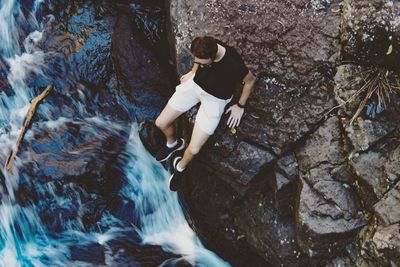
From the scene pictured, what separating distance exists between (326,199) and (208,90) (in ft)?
6.16

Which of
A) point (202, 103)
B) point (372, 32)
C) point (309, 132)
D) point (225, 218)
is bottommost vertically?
point (225, 218)

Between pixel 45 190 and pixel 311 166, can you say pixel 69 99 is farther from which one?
pixel 311 166

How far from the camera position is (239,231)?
6.80 metres

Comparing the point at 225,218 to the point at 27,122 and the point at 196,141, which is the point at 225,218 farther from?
the point at 27,122

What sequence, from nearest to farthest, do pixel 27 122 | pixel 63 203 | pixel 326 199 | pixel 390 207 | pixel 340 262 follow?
pixel 390 207 → pixel 326 199 → pixel 340 262 → pixel 63 203 → pixel 27 122

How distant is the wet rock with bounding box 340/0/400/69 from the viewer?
555 cm

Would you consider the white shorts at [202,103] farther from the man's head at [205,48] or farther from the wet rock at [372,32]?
the wet rock at [372,32]

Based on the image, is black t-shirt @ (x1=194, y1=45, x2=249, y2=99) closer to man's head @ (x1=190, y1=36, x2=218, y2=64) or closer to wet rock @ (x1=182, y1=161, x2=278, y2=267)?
man's head @ (x1=190, y1=36, x2=218, y2=64)

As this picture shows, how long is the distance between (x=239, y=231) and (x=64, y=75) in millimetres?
3359

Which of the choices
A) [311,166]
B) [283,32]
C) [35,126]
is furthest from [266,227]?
[35,126]

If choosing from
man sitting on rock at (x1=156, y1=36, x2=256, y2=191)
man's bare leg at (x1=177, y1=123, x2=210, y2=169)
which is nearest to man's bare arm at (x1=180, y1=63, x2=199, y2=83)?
man sitting on rock at (x1=156, y1=36, x2=256, y2=191)

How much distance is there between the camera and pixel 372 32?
5.65 m

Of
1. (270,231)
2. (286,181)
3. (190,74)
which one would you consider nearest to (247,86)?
(190,74)

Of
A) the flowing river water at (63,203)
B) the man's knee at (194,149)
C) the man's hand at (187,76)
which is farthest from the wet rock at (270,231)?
the man's hand at (187,76)
